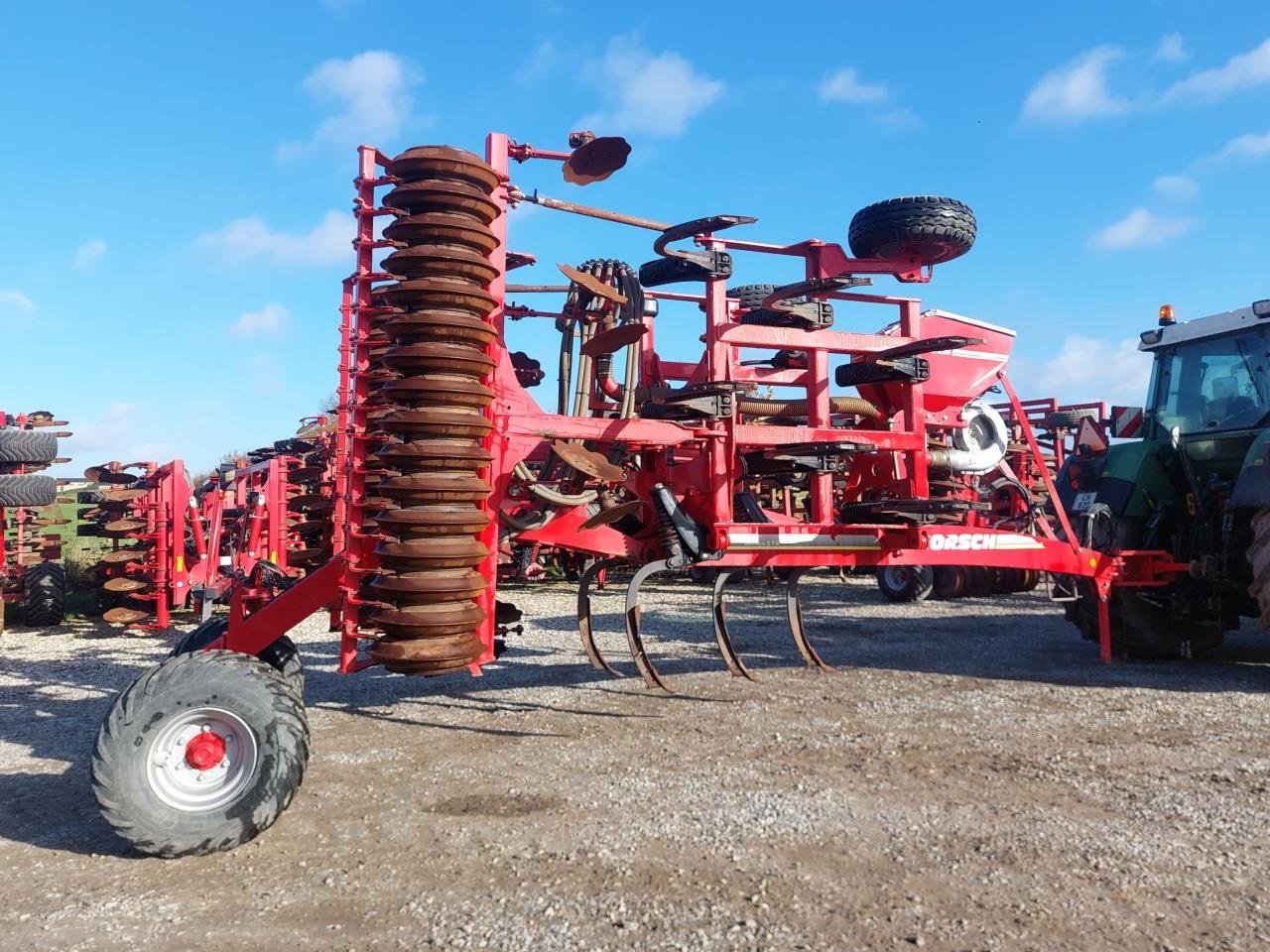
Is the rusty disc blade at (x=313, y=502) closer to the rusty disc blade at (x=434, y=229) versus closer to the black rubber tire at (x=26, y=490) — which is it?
the black rubber tire at (x=26, y=490)

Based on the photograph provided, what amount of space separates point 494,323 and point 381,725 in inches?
92.1

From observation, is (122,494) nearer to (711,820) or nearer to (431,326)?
(431,326)

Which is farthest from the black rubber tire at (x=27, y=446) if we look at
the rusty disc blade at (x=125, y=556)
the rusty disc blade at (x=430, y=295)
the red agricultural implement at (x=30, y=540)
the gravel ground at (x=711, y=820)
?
the rusty disc blade at (x=430, y=295)

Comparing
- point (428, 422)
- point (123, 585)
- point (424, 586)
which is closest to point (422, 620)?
point (424, 586)

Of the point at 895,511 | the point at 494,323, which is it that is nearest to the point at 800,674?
the point at 895,511

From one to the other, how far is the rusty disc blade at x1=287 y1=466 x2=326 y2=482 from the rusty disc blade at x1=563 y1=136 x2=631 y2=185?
25.4ft

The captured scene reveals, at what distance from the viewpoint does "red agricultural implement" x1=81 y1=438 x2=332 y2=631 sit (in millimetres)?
9281

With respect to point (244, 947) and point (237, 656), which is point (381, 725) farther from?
point (244, 947)

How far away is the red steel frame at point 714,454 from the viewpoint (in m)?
3.99

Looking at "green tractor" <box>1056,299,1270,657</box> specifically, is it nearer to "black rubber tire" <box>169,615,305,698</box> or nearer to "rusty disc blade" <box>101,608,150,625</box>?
"black rubber tire" <box>169,615,305,698</box>

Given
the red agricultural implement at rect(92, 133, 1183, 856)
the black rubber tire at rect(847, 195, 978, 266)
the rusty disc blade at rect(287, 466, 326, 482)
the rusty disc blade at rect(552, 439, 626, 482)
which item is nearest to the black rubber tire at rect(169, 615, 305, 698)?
the red agricultural implement at rect(92, 133, 1183, 856)

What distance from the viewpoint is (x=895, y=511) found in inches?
207

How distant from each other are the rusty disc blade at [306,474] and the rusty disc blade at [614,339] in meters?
7.56

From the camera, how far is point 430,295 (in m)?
3.79
